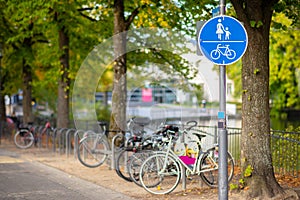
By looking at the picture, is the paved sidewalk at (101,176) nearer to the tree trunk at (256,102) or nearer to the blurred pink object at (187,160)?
the blurred pink object at (187,160)

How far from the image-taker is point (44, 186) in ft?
34.7

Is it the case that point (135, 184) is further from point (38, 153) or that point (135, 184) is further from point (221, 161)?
point (38, 153)

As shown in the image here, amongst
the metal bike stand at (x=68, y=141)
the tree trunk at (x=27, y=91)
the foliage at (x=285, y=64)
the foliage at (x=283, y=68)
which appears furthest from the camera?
the foliage at (x=285, y=64)

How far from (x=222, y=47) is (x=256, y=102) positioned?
1911mm

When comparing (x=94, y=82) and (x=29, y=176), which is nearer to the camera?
(x=29, y=176)

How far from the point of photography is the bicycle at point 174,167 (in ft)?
32.0

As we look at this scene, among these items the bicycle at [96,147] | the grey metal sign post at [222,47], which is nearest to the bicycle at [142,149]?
the bicycle at [96,147]

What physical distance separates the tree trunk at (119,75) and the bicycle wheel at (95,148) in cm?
101

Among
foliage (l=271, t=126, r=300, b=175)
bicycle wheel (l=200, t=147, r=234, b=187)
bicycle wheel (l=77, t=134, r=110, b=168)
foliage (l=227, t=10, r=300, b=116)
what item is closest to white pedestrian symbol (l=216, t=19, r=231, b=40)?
bicycle wheel (l=200, t=147, r=234, b=187)

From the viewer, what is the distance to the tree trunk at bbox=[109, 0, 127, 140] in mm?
14695

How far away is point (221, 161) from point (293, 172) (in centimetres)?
480

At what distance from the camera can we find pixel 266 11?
359 inches

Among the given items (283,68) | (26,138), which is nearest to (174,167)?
(26,138)

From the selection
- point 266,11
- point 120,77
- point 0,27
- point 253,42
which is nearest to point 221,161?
point 253,42
